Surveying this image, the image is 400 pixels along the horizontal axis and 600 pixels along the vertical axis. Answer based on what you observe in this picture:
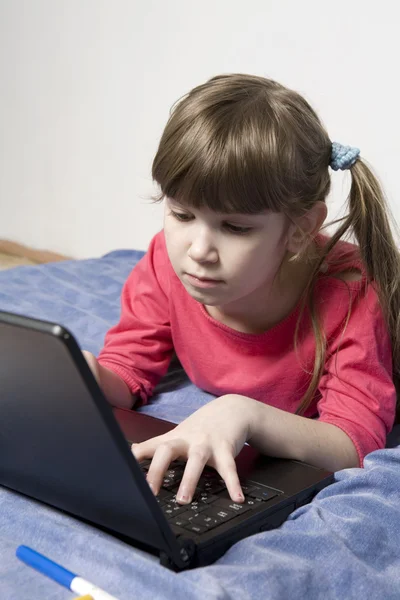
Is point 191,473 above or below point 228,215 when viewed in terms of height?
below

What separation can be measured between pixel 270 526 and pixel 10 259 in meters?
2.24

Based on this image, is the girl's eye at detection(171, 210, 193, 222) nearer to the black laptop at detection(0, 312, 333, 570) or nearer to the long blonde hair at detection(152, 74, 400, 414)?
the long blonde hair at detection(152, 74, 400, 414)

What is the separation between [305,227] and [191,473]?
0.38m

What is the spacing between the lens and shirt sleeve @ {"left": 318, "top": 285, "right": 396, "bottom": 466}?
93 centimetres

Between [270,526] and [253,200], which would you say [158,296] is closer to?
[253,200]

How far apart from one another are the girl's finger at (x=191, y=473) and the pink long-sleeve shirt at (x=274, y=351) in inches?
9.8

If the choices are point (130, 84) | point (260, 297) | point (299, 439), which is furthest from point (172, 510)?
point (130, 84)

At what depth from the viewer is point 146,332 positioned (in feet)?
3.84

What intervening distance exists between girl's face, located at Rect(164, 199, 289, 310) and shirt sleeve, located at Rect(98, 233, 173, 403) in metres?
0.25

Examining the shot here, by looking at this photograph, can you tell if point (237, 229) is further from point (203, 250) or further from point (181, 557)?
point (181, 557)

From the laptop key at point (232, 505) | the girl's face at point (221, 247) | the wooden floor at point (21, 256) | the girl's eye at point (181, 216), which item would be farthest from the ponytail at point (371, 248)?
the wooden floor at point (21, 256)

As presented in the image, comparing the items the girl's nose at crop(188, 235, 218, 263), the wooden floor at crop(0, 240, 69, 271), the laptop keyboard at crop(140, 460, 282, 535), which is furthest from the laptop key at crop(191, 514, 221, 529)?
the wooden floor at crop(0, 240, 69, 271)

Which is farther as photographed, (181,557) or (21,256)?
(21,256)

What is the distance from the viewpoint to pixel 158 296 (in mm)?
1186
